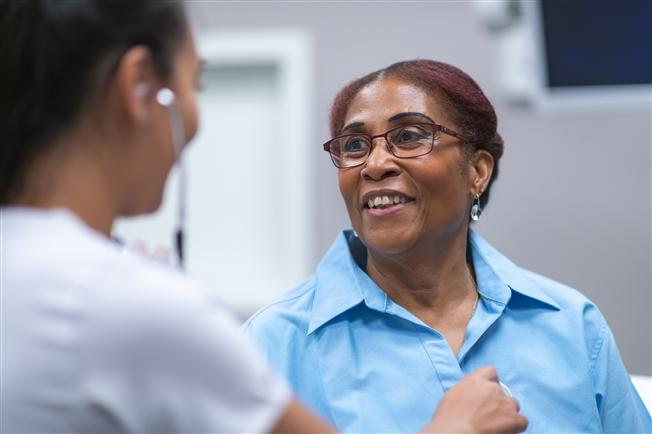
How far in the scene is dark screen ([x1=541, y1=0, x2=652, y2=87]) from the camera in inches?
81.5

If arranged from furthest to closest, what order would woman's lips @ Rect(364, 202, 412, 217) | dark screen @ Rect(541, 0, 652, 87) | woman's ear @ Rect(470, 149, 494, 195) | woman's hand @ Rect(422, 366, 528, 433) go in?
dark screen @ Rect(541, 0, 652, 87), woman's ear @ Rect(470, 149, 494, 195), woman's lips @ Rect(364, 202, 412, 217), woman's hand @ Rect(422, 366, 528, 433)

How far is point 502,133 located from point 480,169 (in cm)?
76

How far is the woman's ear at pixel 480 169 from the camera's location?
57.5 inches

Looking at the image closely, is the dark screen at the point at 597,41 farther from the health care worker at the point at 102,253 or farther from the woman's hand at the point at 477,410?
the health care worker at the point at 102,253

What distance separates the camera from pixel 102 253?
2.27 ft

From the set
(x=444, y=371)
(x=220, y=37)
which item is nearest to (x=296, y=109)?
(x=220, y=37)

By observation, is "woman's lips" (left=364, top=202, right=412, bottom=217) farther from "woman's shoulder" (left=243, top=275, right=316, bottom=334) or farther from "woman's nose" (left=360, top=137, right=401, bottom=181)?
"woman's shoulder" (left=243, top=275, right=316, bottom=334)

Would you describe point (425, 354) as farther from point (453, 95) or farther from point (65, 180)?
point (65, 180)

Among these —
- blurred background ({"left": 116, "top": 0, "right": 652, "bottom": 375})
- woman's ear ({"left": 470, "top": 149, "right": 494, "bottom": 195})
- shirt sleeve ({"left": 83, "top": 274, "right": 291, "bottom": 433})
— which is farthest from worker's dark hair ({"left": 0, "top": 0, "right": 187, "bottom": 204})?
blurred background ({"left": 116, "top": 0, "right": 652, "bottom": 375})

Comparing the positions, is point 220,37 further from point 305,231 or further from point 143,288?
point 143,288

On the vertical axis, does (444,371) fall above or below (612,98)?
below

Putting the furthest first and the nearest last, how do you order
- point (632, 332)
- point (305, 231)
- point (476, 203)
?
1. point (305, 231)
2. point (632, 332)
3. point (476, 203)

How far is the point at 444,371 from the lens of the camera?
1270 mm

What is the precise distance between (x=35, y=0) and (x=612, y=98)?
1.74 meters
